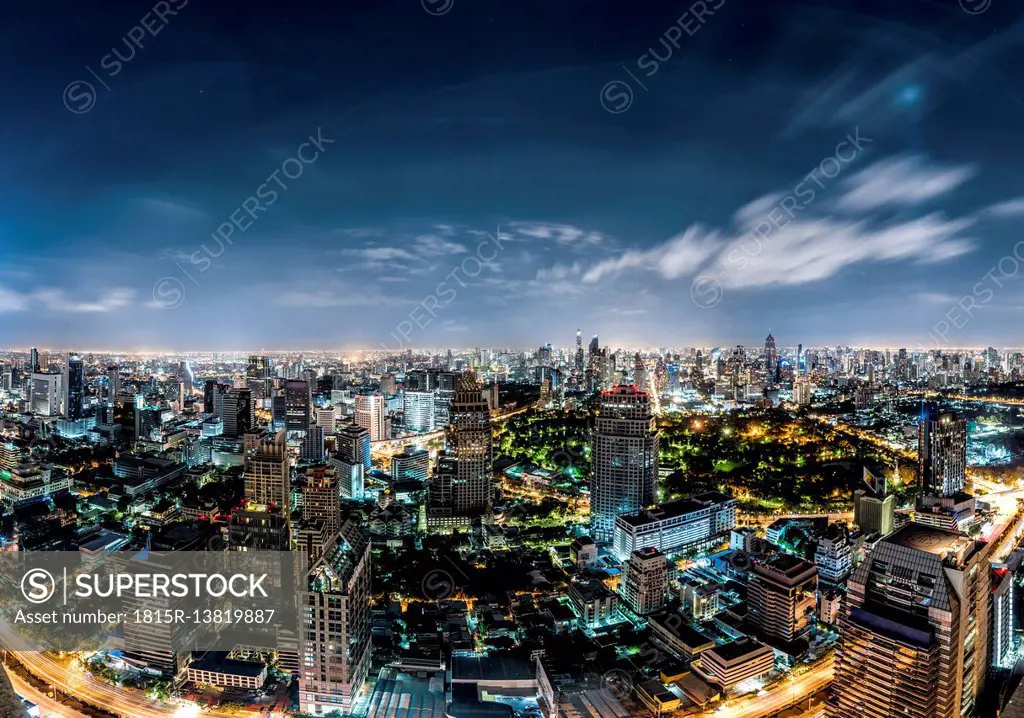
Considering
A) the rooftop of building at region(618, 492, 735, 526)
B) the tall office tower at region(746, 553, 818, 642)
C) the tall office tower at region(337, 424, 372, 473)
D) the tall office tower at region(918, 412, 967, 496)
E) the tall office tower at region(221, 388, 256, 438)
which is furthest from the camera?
the tall office tower at region(221, 388, 256, 438)

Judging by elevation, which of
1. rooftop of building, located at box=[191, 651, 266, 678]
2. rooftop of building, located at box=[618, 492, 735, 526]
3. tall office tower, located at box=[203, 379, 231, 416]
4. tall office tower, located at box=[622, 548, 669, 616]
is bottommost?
rooftop of building, located at box=[191, 651, 266, 678]

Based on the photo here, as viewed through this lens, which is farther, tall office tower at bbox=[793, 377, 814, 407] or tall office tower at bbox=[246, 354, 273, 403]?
tall office tower at bbox=[793, 377, 814, 407]

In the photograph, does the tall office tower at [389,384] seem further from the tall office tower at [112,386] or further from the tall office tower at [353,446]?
the tall office tower at [112,386]

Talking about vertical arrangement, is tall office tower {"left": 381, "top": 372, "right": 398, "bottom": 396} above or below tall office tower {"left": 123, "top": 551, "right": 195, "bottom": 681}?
above

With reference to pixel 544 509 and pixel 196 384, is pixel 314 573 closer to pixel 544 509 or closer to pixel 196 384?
pixel 544 509

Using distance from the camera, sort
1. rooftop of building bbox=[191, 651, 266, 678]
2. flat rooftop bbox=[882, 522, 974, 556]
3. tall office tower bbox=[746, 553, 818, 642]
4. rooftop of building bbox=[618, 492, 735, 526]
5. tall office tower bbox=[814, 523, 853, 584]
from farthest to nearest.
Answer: rooftop of building bbox=[618, 492, 735, 526] → tall office tower bbox=[814, 523, 853, 584] → tall office tower bbox=[746, 553, 818, 642] → rooftop of building bbox=[191, 651, 266, 678] → flat rooftop bbox=[882, 522, 974, 556]

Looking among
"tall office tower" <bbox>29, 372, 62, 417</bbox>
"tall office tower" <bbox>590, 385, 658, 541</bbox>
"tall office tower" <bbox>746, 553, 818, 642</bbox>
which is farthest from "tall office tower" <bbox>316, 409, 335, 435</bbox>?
"tall office tower" <bbox>746, 553, 818, 642</bbox>

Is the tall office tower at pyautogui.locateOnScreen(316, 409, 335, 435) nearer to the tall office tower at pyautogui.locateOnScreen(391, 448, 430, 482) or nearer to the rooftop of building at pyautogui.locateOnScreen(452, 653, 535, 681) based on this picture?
the tall office tower at pyautogui.locateOnScreen(391, 448, 430, 482)

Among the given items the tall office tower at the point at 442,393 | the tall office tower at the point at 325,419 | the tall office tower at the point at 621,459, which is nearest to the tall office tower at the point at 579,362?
the tall office tower at the point at 442,393
